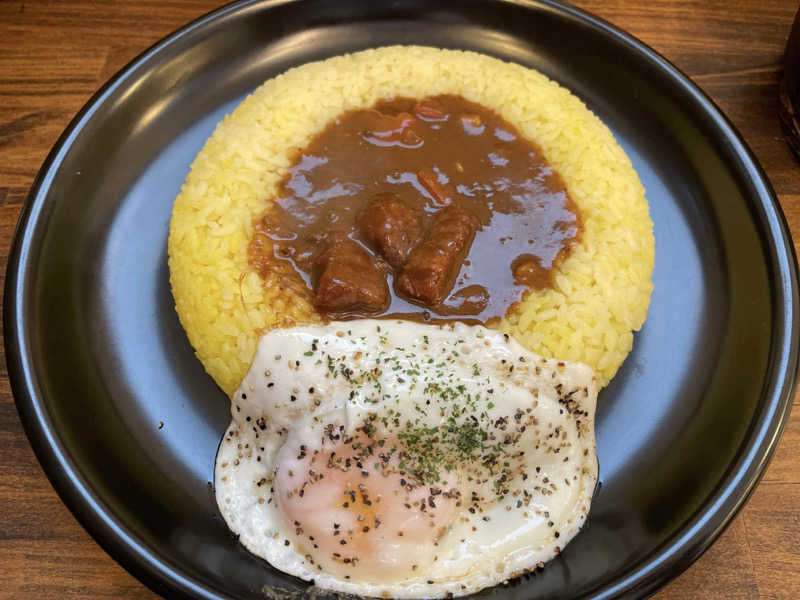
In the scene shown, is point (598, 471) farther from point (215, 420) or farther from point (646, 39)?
point (646, 39)

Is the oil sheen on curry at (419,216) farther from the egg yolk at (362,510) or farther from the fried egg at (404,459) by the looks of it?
the egg yolk at (362,510)

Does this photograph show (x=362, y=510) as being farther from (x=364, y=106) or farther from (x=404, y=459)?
(x=364, y=106)

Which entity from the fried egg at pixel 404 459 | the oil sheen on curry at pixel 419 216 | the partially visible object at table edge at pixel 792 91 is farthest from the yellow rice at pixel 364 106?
the partially visible object at table edge at pixel 792 91

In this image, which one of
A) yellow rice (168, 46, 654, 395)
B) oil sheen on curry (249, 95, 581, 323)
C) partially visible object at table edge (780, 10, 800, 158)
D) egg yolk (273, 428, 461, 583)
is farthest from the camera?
partially visible object at table edge (780, 10, 800, 158)

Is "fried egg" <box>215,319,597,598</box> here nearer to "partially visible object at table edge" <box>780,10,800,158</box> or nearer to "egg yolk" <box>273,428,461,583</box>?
"egg yolk" <box>273,428,461,583</box>

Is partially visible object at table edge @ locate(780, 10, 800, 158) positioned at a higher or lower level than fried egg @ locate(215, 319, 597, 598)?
higher

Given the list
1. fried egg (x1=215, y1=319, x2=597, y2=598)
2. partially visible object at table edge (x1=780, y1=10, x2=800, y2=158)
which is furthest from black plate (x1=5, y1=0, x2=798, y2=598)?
partially visible object at table edge (x1=780, y1=10, x2=800, y2=158)
